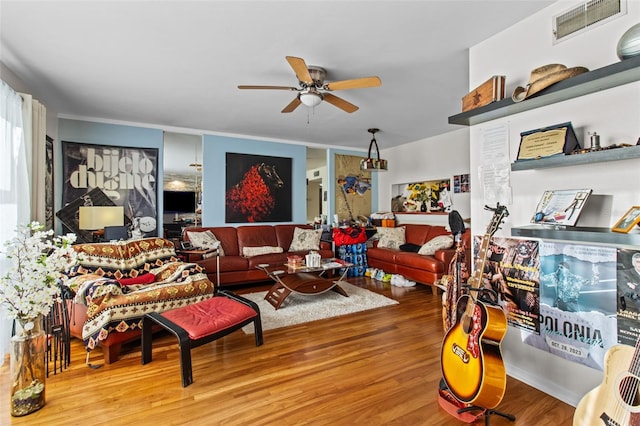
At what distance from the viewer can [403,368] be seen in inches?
91.0

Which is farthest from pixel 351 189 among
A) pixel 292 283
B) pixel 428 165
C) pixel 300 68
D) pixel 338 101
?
pixel 300 68

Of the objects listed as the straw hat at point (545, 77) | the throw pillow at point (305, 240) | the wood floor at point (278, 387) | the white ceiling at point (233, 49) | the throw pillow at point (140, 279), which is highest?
the white ceiling at point (233, 49)

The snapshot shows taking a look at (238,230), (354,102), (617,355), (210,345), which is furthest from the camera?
(238,230)

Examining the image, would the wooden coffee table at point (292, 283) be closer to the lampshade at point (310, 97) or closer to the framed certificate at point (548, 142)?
the lampshade at point (310, 97)

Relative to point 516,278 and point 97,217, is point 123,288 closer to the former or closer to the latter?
point 97,217

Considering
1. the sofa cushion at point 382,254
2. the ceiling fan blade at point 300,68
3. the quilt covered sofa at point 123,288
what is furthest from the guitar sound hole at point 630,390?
the sofa cushion at point 382,254

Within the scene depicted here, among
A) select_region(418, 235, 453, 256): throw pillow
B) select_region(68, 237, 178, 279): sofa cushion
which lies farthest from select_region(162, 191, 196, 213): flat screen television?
select_region(418, 235, 453, 256): throw pillow

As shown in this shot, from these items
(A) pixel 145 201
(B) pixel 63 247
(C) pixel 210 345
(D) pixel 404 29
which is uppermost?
(D) pixel 404 29

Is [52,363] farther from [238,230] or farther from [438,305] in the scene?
[438,305]

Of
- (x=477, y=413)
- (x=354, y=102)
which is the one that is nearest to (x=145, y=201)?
(x=354, y=102)

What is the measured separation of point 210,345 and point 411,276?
3.15 metres

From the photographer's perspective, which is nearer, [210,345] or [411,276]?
[210,345]

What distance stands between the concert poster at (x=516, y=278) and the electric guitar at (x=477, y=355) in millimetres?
332

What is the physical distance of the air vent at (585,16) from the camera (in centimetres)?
166
